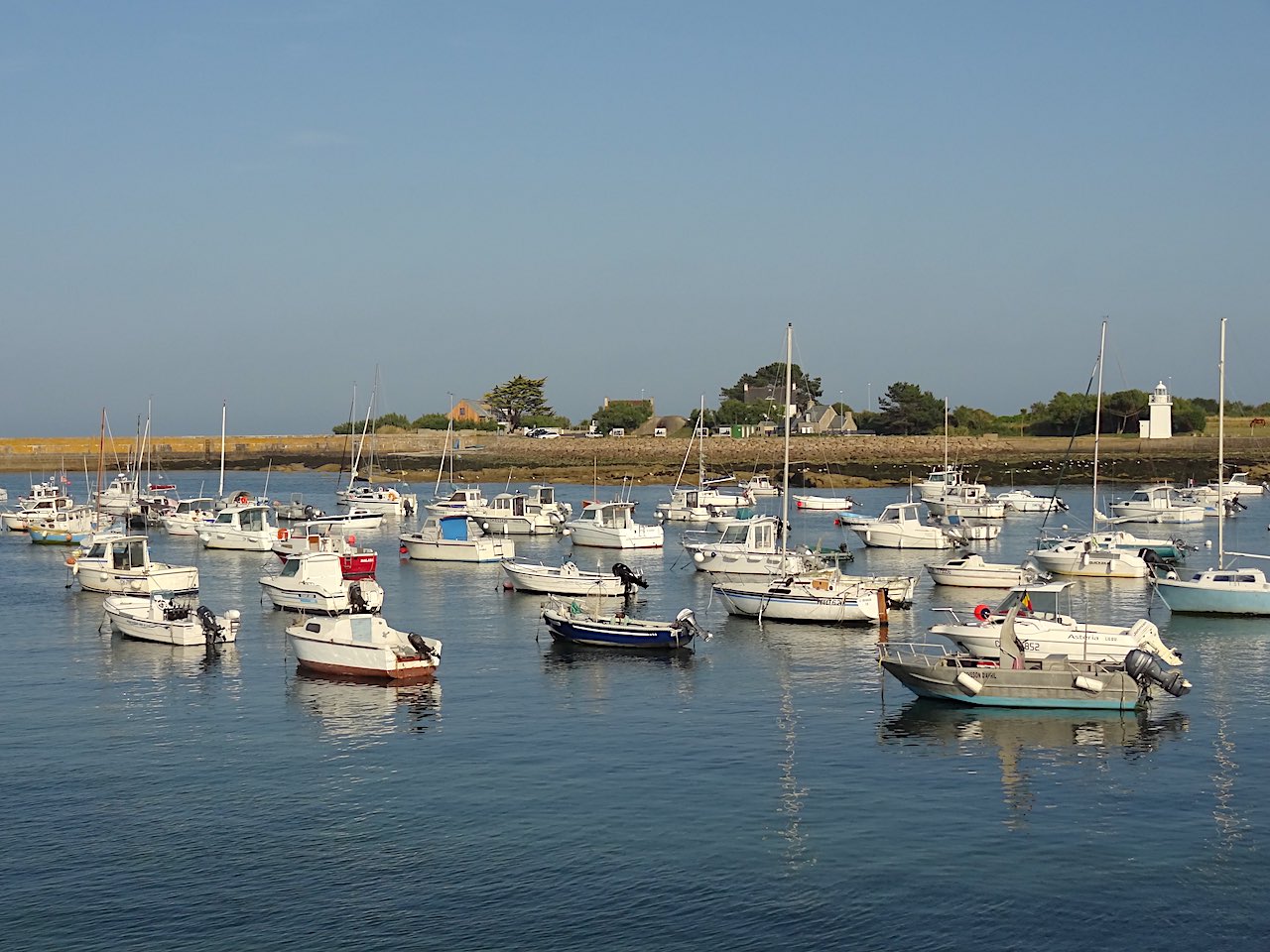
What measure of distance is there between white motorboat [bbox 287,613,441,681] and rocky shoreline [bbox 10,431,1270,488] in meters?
106

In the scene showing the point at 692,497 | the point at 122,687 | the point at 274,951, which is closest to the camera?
the point at 274,951

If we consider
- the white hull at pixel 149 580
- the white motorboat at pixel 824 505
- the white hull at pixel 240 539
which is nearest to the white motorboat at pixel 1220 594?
the white hull at pixel 149 580

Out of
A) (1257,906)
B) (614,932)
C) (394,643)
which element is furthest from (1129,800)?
(394,643)

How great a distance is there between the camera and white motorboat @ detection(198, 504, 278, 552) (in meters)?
83.7

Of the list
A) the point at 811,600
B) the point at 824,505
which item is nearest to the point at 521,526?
the point at 824,505

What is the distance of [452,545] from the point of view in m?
78.3

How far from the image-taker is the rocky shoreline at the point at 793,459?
156m

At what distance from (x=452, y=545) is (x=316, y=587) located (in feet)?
75.0

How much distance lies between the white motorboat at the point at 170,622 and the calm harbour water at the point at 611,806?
86 centimetres

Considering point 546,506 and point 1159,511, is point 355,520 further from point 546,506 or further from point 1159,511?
point 1159,511

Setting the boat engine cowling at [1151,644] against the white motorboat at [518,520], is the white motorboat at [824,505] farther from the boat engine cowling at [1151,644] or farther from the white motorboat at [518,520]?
the boat engine cowling at [1151,644]

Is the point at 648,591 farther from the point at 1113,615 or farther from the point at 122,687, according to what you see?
the point at 122,687

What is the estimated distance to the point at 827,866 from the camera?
89.4ft

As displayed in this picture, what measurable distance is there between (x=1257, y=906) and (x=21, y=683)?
36.3m
